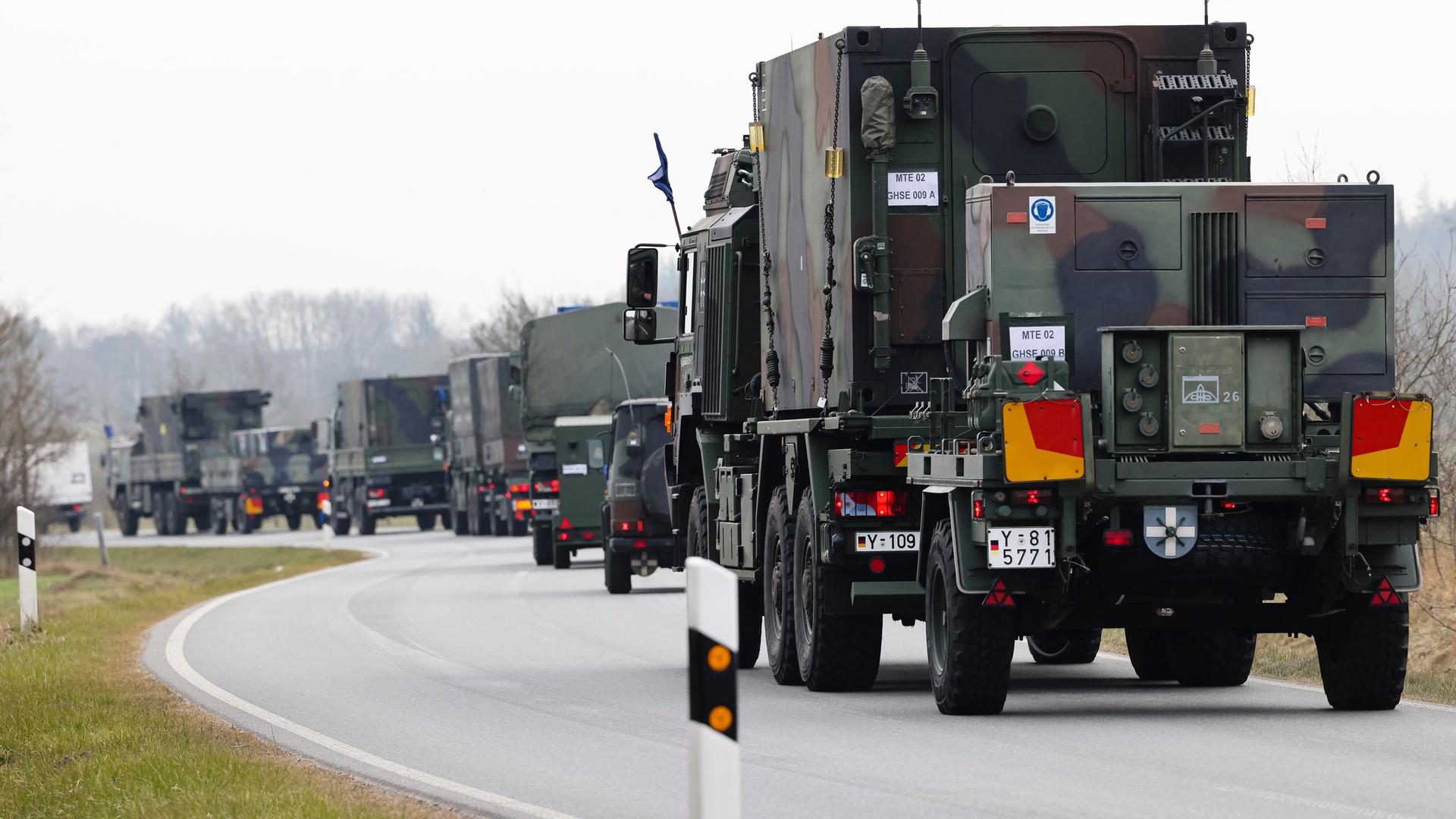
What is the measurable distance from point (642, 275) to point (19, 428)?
2671 cm

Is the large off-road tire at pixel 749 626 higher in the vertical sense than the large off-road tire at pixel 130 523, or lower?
higher

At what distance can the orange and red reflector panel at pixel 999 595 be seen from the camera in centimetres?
1202

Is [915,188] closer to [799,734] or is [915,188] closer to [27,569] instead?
[799,734]

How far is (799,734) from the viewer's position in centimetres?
1221

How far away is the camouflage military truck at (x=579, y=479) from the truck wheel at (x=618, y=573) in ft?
14.2

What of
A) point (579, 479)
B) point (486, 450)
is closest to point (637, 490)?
point (579, 479)

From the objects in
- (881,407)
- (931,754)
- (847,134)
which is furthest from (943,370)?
(931,754)

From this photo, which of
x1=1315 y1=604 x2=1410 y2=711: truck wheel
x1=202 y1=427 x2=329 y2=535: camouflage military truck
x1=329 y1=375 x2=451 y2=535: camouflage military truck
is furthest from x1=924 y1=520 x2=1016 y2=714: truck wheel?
x1=202 y1=427 x2=329 y2=535: camouflage military truck

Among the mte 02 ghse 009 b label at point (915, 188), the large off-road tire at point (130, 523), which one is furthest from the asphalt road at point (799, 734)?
the large off-road tire at point (130, 523)

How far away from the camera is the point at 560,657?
60.4 feet

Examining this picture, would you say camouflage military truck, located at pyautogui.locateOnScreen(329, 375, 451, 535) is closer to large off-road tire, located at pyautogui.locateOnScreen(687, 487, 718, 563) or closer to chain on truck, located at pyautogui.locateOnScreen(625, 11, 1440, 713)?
large off-road tire, located at pyautogui.locateOnScreen(687, 487, 718, 563)

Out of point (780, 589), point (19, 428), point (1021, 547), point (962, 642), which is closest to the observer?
point (1021, 547)

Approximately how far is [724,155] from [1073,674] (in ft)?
14.7

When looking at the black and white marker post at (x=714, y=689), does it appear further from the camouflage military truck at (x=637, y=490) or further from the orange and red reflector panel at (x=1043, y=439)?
the camouflage military truck at (x=637, y=490)
